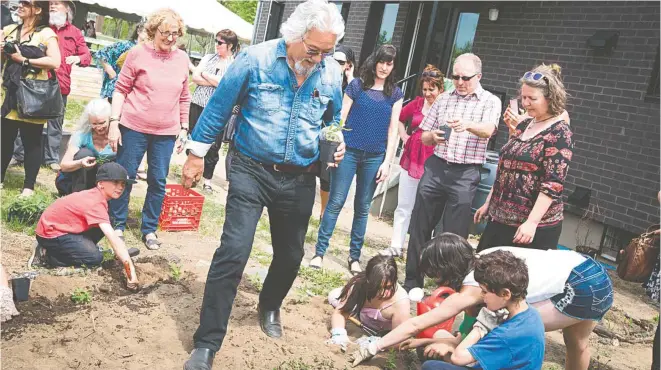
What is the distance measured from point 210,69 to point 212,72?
0.07 meters

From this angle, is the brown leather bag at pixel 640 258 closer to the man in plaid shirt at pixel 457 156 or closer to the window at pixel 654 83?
the man in plaid shirt at pixel 457 156

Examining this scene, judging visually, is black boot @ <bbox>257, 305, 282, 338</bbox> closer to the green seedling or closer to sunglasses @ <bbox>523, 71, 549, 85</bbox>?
the green seedling

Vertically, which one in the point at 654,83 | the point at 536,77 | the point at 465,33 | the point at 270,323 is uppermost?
the point at 465,33

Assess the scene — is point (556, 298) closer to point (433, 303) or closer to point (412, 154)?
point (433, 303)

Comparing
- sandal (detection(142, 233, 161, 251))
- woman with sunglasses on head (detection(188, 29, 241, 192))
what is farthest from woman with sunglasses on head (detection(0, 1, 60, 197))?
woman with sunglasses on head (detection(188, 29, 241, 192))

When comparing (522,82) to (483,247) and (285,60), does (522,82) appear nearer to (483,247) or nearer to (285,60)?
(483,247)

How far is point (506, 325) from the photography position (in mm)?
3350

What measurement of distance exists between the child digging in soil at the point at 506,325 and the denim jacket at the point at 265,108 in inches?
48.4

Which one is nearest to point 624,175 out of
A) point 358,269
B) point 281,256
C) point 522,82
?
point 358,269

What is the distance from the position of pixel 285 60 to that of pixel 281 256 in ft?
3.95

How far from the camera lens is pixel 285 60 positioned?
3.69 metres

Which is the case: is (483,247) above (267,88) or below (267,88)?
below

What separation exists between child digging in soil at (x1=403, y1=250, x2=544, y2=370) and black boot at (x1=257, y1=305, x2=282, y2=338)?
119cm

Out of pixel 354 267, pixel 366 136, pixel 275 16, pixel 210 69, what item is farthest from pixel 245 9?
pixel 354 267
